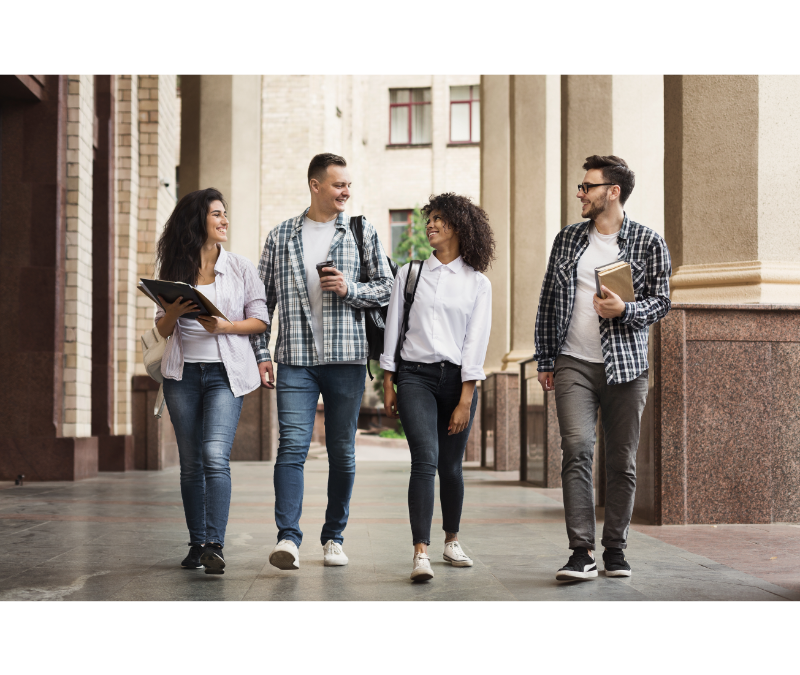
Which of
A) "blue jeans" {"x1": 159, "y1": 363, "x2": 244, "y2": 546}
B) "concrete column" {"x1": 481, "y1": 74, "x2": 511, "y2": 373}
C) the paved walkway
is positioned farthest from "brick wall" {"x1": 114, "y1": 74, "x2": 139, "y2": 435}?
"blue jeans" {"x1": 159, "y1": 363, "x2": 244, "y2": 546}

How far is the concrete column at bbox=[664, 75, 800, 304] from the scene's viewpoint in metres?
7.43

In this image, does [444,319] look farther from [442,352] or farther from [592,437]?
[592,437]

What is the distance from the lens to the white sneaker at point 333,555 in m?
5.34

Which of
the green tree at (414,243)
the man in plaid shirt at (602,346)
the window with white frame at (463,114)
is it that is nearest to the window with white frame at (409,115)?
the window with white frame at (463,114)

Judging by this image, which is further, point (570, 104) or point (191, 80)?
point (191, 80)

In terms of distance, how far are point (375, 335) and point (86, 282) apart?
8.30 metres

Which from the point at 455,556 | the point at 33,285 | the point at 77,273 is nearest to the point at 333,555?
the point at 455,556

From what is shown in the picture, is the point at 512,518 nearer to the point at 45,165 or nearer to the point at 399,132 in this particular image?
the point at 45,165

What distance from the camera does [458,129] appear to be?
133ft

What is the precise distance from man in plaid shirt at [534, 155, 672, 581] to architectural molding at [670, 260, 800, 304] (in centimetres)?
237

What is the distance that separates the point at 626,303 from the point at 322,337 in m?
1.57

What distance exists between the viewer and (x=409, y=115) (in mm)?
40625

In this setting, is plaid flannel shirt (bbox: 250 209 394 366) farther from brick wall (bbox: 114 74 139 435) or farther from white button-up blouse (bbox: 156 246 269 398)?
brick wall (bbox: 114 74 139 435)
